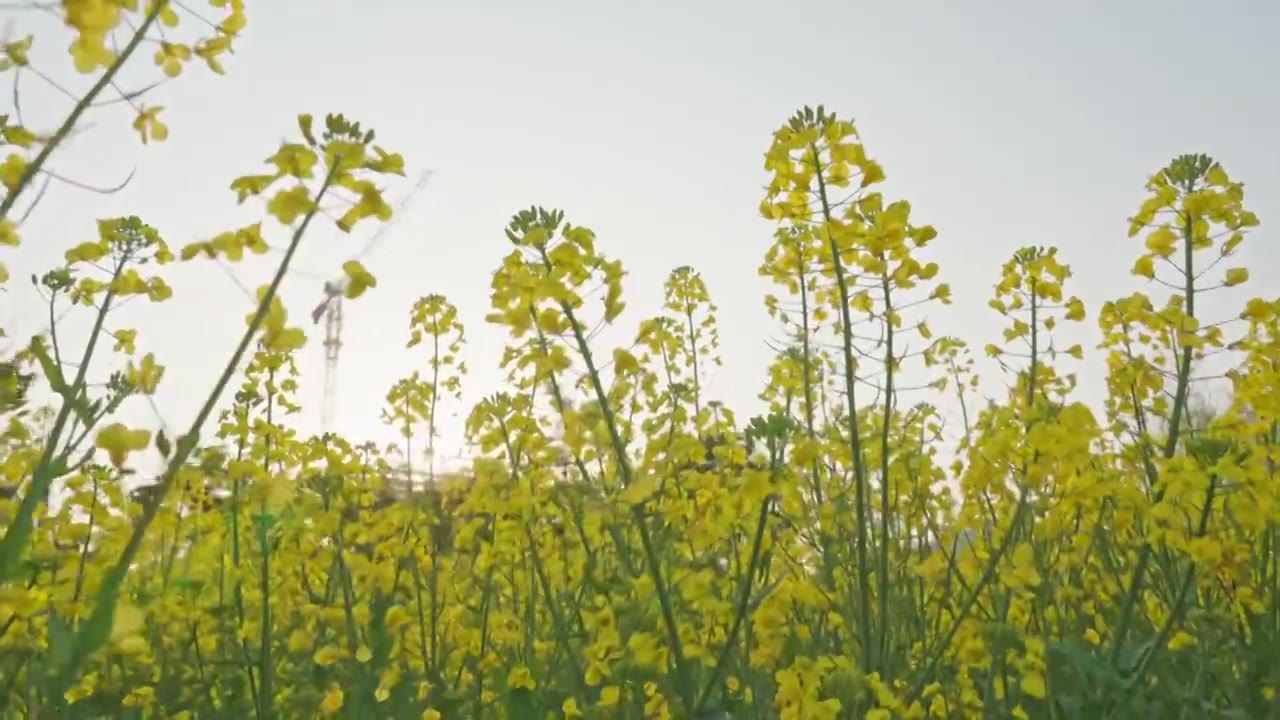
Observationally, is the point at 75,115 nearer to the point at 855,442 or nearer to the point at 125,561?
the point at 125,561

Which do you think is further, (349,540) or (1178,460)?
(349,540)

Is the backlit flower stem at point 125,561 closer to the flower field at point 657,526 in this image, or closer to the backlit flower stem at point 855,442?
the flower field at point 657,526

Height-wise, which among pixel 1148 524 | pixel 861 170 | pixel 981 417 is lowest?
pixel 1148 524

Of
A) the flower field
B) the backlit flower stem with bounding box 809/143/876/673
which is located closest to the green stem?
the flower field

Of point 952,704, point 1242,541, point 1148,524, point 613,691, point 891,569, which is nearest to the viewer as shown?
point 613,691

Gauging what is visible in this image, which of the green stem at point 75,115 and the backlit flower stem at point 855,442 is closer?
the green stem at point 75,115

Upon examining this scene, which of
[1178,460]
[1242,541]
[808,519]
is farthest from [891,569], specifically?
[1178,460]

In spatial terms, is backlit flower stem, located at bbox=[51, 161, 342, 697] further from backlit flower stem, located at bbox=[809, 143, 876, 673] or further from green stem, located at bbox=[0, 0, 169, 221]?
backlit flower stem, located at bbox=[809, 143, 876, 673]

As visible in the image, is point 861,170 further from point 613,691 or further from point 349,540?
point 349,540

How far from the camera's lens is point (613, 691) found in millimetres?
2906

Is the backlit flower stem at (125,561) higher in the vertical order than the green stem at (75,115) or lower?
lower

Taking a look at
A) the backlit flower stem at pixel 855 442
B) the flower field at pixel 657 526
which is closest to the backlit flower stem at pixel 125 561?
the flower field at pixel 657 526

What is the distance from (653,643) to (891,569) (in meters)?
2.21

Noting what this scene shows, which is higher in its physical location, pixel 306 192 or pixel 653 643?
pixel 306 192
